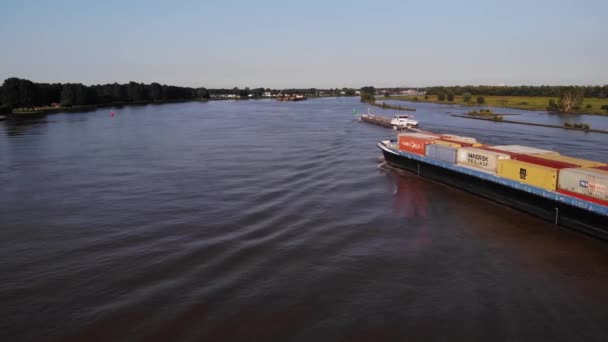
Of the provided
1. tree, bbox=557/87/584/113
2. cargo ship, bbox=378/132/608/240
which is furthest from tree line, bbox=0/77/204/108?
tree, bbox=557/87/584/113

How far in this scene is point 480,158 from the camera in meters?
29.3

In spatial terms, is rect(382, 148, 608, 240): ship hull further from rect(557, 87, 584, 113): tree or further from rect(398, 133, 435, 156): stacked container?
rect(557, 87, 584, 113): tree

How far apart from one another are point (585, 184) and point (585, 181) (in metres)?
0.15

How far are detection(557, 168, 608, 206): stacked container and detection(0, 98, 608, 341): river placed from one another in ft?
6.74

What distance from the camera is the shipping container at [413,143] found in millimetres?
36547

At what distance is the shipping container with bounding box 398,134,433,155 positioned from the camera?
120 feet

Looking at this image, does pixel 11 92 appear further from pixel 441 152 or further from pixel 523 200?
pixel 523 200

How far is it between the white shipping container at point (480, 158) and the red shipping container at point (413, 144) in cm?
515

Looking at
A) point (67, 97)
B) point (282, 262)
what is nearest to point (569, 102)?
point (282, 262)

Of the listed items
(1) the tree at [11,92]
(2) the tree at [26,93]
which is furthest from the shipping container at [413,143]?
(2) the tree at [26,93]

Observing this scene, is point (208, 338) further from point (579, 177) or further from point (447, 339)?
point (579, 177)

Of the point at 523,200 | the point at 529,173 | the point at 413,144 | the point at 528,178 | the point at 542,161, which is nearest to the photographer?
the point at 529,173

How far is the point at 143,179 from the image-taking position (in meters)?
34.4

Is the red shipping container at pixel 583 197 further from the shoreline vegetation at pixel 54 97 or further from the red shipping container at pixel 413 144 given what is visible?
the shoreline vegetation at pixel 54 97
